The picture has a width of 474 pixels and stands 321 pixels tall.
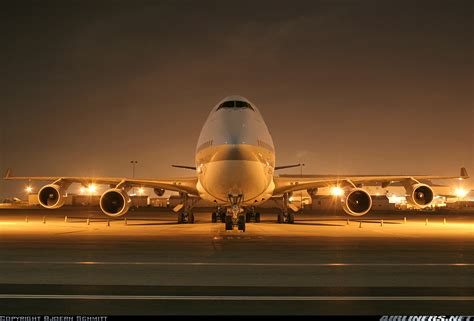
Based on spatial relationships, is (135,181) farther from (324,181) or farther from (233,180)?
(324,181)

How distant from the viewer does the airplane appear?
84.5ft

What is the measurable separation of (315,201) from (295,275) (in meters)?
86.4

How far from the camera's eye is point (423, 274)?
11172mm

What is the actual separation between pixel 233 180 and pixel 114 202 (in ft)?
24.5

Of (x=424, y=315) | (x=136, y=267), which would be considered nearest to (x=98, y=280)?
(x=136, y=267)

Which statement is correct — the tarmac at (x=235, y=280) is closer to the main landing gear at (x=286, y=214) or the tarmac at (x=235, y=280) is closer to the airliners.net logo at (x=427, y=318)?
the airliners.net logo at (x=427, y=318)

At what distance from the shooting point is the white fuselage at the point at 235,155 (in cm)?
2553

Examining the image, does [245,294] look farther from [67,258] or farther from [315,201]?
[315,201]

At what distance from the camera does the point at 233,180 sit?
2562 centimetres

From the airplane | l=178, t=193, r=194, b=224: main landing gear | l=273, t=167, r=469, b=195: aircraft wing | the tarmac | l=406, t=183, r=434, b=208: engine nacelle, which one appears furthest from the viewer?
l=178, t=193, r=194, b=224: main landing gear

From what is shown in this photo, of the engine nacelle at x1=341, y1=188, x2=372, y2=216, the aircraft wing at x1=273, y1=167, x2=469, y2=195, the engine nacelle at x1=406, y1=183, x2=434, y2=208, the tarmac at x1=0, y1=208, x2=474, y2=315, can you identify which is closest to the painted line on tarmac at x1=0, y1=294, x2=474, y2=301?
the tarmac at x1=0, y1=208, x2=474, y2=315

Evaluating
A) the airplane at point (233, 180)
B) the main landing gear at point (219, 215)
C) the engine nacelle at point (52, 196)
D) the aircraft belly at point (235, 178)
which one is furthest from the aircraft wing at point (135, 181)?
the aircraft belly at point (235, 178)

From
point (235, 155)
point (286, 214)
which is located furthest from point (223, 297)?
Result: point (286, 214)

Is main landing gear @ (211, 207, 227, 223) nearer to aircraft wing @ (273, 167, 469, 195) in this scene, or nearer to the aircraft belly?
aircraft wing @ (273, 167, 469, 195)
